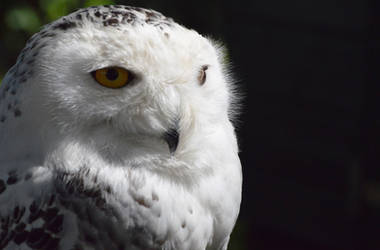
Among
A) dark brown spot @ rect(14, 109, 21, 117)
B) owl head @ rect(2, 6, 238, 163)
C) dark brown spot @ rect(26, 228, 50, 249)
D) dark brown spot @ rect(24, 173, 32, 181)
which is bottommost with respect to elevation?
dark brown spot @ rect(26, 228, 50, 249)

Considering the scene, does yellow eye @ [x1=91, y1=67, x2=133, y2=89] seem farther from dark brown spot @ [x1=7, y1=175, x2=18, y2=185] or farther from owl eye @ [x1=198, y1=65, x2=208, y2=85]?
dark brown spot @ [x1=7, y1=175, x2=18, y2=185]

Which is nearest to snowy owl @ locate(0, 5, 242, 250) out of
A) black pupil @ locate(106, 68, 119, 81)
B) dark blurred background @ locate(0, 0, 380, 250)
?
black pupil @ locate(106, 68, 119, 81)

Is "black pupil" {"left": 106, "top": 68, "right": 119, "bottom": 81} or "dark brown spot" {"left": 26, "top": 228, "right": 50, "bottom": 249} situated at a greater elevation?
"black pupil" {"left": 106, "top": 68, "right": 119, "bottom": 81}

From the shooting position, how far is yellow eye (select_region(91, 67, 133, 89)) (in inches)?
59.5

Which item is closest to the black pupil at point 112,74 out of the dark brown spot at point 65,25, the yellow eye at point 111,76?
the yellow eye at point 111,76

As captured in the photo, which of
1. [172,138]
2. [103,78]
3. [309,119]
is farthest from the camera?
[309,119]

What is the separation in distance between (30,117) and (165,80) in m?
0.36

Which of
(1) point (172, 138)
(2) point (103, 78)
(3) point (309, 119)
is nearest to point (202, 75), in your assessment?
(1) point (172, 138)

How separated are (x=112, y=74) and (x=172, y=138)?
0.25m

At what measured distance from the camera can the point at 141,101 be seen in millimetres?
1584

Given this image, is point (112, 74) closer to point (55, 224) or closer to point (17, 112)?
point (17, 112)

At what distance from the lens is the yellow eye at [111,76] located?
4.96ft

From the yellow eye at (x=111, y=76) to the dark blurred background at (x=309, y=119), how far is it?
8.81 feet

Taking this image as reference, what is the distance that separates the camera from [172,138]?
1636mm
